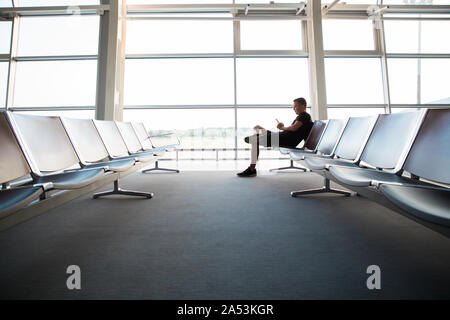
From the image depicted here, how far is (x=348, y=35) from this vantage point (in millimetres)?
5301

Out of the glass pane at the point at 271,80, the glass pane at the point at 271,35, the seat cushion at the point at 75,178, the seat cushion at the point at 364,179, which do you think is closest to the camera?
the seat cushion at the point at 364,179

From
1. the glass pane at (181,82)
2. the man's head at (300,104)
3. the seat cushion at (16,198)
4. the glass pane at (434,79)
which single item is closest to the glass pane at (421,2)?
the glass pane at (434,79)

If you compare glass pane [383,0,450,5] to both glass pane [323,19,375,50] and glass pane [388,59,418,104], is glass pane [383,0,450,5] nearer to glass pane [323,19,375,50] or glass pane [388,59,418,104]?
glass pane [323,19,375,50]

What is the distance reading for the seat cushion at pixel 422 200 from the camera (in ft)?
2.31

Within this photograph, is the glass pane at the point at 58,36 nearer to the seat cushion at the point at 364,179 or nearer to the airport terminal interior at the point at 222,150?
the airport terminal interior at the point at 222,150

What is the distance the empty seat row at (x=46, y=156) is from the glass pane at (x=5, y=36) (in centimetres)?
458

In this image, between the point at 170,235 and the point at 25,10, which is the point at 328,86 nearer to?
the point at 170,235

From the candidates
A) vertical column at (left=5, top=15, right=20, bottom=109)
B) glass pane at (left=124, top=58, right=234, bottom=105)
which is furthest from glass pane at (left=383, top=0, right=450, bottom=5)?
vertical column at (left=5, top=15, right=20, bottom=109)

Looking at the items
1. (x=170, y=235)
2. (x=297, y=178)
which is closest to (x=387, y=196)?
(x=170, y=235)

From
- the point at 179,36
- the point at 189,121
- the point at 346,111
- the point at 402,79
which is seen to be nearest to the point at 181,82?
the point at 189,121

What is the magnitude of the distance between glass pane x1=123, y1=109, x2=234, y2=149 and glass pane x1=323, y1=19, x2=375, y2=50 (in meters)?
2.73

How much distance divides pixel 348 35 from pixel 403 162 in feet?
16.9

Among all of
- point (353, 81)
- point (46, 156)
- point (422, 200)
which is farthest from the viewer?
point (353, 81)

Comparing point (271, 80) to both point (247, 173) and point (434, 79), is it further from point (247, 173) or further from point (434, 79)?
point (434, 79)
